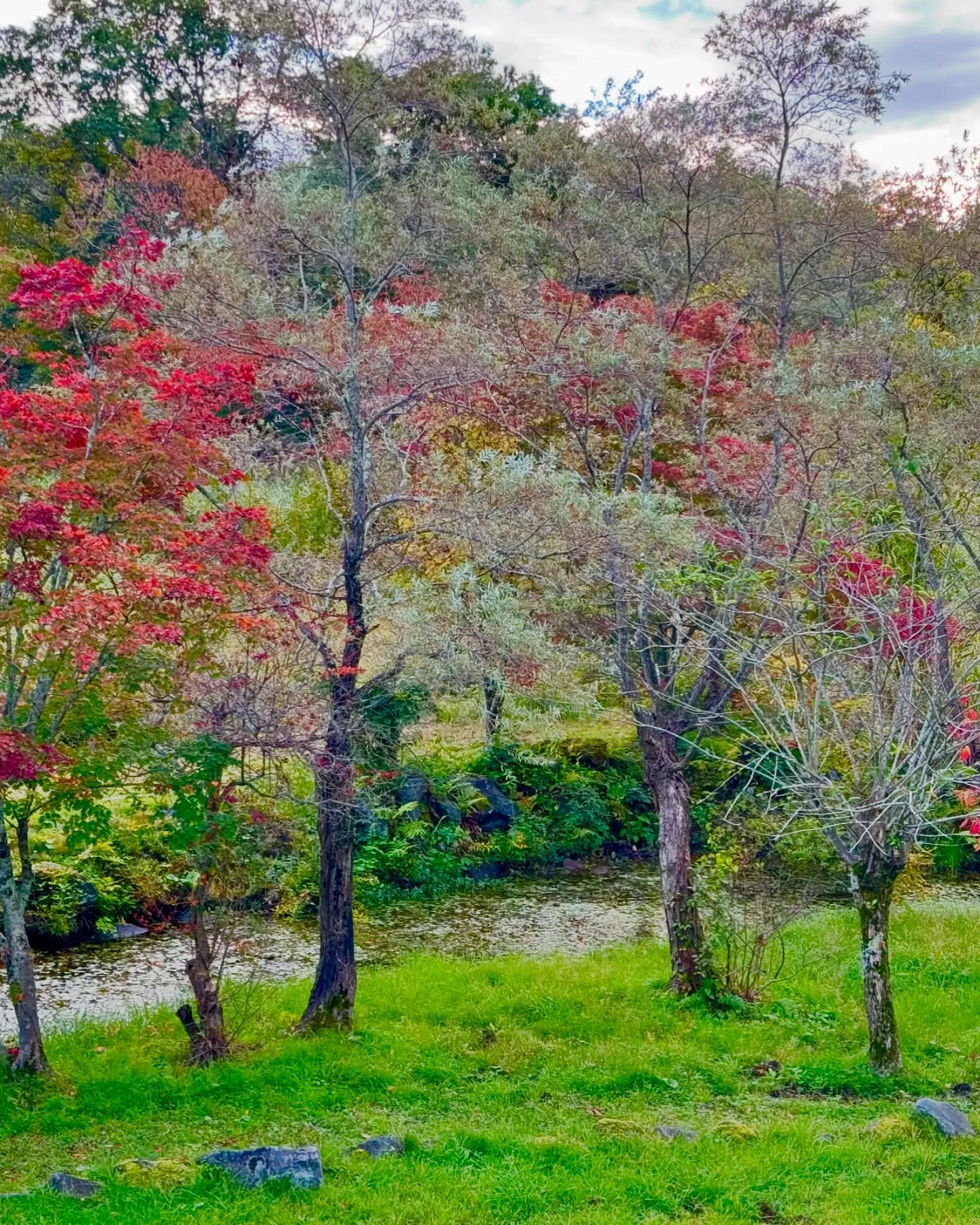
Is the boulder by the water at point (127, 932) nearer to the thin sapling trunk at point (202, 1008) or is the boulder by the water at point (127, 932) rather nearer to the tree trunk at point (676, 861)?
A: the thin sapling trunk at point (202, 1008)

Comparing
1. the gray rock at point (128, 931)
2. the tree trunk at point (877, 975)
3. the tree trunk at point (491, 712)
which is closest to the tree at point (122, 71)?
the tree trunk at point (491, 712)

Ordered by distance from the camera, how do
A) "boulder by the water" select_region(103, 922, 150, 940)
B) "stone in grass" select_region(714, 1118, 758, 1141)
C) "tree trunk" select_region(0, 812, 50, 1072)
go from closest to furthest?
1. "stone in grass" select_region(714, 1118, 758, 1141)
2. "tree trunk" select_region(0, 812, 50, 1072)
3. "boulder by the water" select_region(103, 922, 150, 940)

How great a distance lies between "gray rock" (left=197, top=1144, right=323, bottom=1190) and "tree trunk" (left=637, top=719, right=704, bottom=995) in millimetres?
5288

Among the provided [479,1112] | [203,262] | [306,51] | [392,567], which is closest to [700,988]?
[479,1112]

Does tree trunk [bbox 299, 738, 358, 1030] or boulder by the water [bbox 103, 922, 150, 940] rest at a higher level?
tree trunk [bbox 299, 738, 358, 1030]

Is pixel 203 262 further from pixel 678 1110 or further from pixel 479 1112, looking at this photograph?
pixel 678 1110

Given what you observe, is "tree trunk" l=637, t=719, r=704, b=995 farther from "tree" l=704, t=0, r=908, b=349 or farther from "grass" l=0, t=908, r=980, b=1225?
"tree" l=704, t=0, r=908, b=349

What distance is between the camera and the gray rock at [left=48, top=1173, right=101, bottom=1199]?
5918mm

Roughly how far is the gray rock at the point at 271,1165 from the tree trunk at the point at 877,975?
454 centimetres

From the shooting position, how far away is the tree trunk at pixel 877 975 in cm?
820

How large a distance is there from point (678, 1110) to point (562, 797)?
34.0 ft

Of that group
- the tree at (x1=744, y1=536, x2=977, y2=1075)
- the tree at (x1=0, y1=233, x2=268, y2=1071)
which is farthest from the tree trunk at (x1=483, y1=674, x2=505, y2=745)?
the tree at (x1=0, y1=233, x2=268, y2=1071)

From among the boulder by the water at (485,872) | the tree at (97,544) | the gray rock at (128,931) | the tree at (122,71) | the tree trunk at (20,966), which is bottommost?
the boulder by the water at (485,872)

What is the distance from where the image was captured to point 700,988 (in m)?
10.3
